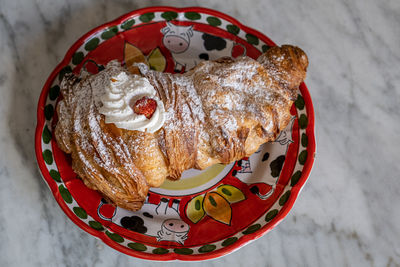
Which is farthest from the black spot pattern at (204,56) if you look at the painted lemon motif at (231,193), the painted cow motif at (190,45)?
the painted lemon motif at (231,193)

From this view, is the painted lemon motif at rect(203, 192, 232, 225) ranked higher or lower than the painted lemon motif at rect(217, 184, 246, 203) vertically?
lower

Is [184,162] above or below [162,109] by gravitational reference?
below

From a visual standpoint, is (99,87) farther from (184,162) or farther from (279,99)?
(279,99)

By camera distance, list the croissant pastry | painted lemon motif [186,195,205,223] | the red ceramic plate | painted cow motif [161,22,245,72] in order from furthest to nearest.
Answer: painted cow motif [161,22,245,72] < painted lemon motif [186,195,205,223] < the red ceramic plate < the croissant pastry

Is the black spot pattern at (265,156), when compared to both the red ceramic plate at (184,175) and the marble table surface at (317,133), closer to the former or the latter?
the red ceramic plate at (184,175)

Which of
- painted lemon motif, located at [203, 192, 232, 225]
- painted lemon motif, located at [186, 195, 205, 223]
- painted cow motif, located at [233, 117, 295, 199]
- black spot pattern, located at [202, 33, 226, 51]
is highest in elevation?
black spot pattern, located at [202, 33, 226, 51]

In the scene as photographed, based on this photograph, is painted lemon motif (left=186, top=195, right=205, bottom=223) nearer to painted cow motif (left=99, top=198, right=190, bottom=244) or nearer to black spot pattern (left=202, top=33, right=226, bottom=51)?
painted cow motif (left=99, top=198, right=190, bottom=244)

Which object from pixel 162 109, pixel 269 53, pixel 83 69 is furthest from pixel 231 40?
pixel 83 69

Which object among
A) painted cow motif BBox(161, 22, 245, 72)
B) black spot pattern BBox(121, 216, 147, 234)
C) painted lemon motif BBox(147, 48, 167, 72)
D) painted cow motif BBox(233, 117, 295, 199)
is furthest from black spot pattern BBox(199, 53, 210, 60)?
black spot pattern BBox(121, 216, 147, 234)
